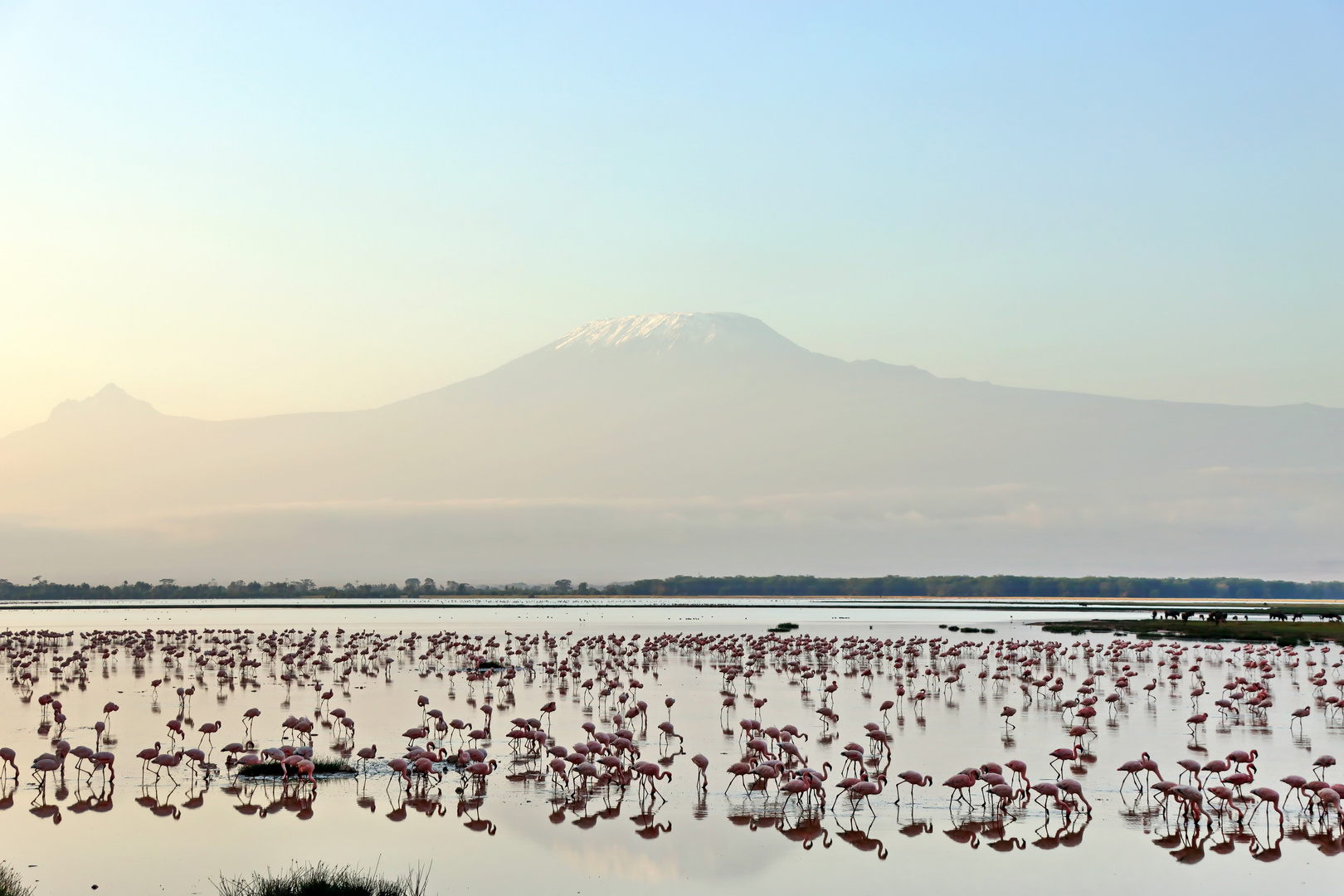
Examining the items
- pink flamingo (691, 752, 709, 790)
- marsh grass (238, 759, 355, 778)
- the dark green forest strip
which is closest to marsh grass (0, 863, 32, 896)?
marsh grass (238, 759, 355, 778)

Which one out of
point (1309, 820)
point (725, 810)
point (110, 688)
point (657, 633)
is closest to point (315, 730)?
point (725, 810)

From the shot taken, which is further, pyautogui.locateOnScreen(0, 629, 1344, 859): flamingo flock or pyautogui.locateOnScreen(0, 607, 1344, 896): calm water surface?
pyautogui.locateOnScreen(0, 629, 1344, 859): flamingo flock

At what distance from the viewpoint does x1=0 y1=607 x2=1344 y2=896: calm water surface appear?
477 inches

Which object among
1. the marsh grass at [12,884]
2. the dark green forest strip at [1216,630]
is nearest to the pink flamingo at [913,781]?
the marsh grass at [12,884]

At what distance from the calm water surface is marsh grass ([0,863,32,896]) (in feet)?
0.82

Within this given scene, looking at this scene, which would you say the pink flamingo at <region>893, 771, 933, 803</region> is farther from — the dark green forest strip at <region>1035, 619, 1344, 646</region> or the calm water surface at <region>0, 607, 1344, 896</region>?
the dark green forest strip at <region>1035, 619, 1344, 646</region>

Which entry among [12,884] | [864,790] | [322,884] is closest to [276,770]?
[12,884]

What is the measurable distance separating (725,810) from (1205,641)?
48344mm

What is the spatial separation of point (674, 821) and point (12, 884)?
7.89m

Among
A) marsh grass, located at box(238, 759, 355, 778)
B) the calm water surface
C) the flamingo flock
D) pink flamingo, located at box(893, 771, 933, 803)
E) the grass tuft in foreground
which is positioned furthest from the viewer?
marsh grass, located at box(238, 759, 355, 778)

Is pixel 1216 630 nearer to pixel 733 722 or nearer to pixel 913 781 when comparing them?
pixel 733 722

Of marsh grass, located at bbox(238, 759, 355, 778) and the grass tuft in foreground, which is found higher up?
the grass tuft in foreground

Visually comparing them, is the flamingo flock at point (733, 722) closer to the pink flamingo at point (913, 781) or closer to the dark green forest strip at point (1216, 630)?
the pink flamingo at point (913, 781)

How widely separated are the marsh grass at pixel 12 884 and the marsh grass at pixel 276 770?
5657 mm
